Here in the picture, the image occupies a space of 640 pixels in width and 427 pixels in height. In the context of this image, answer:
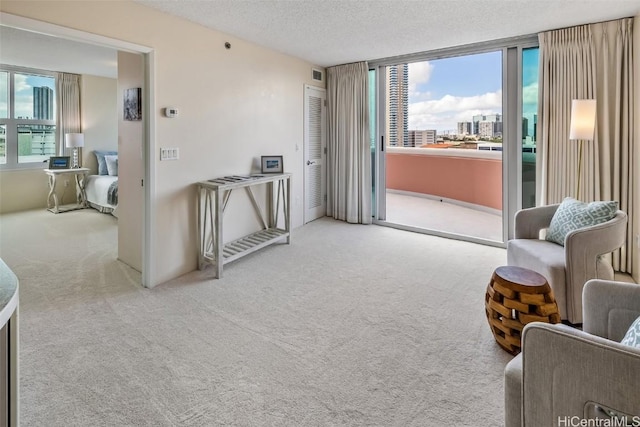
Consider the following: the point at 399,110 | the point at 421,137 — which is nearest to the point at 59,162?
the point at 399,110

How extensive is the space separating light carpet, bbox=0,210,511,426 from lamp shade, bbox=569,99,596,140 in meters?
1.45

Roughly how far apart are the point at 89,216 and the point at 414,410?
20.3 ft

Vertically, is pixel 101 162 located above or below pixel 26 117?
below

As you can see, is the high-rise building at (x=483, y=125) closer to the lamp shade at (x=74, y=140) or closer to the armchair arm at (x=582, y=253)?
the armchair arm at (x=582, y=253)

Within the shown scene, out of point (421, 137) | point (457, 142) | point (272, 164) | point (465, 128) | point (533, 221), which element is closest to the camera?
point (533, 221)

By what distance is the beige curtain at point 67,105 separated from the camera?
6.54 m

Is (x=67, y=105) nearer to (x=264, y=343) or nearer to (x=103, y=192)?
(x=103, y=192)

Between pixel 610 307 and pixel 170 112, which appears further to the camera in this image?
pixel 170 112

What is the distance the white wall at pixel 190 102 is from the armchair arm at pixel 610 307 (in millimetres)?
3161

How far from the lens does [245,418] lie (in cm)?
165

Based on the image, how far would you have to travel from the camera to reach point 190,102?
11.4 feet

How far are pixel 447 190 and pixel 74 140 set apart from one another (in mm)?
7174

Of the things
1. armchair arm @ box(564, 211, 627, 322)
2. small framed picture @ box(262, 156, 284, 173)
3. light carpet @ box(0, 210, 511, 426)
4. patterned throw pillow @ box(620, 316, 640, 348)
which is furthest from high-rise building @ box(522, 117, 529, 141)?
patterned throw pillow @ box(620, 316, 640, 348)

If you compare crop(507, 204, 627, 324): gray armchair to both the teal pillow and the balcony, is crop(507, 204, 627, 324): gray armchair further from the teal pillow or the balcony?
the teal pillow
